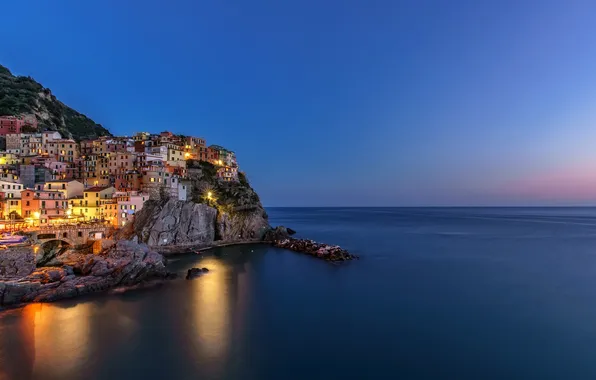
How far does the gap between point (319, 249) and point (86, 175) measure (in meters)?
45.2

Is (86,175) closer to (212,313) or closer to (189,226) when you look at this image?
(189,226)

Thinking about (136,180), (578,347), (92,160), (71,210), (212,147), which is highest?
A: (212,147)

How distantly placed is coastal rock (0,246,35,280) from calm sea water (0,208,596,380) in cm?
677

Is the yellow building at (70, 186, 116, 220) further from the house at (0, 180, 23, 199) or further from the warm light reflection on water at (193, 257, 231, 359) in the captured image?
the warm light reflection on water at (193, 257, 231, 359)

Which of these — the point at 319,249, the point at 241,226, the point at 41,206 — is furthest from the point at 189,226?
the point at 319,249

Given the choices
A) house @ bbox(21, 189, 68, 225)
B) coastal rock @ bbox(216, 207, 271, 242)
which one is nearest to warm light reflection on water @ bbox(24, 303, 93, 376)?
house @ bbox(21, 189, 68, 225)

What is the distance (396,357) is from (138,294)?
22.2 meters

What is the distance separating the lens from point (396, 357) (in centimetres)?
1736

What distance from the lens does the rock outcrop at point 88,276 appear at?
24.5 m

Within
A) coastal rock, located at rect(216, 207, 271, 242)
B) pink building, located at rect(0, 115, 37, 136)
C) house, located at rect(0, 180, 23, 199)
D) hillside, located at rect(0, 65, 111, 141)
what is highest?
Result: hillside, located at rect(0, 65, 111, 141)

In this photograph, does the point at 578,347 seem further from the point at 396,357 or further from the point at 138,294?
the point at 138,294

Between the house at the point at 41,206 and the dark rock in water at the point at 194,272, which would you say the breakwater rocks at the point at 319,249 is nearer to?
the dark rock in water at the point at 194,272

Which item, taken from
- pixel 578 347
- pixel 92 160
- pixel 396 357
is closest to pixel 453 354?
pixel 396 357

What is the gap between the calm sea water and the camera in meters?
16.1
